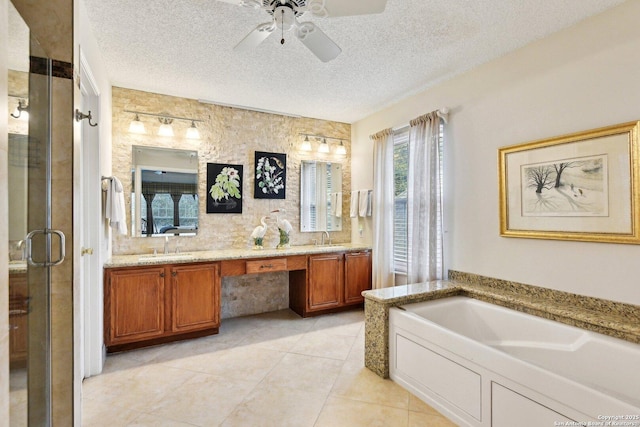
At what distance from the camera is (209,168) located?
151 inches

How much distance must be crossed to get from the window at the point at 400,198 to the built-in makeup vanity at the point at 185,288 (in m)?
0.75

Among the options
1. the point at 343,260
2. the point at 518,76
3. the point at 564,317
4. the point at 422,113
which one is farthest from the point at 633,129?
the point at 343,260

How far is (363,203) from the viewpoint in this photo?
4426 millimetres

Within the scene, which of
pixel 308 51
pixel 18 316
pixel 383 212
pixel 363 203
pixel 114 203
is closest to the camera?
pixel 18 316

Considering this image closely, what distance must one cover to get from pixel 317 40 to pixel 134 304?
9.19 feet

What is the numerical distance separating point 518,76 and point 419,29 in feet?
3.25

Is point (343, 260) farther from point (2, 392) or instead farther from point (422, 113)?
point (2, 392)

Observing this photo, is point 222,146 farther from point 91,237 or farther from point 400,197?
point 400,197

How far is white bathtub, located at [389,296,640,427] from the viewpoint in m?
1.49

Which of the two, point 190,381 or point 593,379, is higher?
point 593,379

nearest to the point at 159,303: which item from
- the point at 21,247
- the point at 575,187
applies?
the point at 21,247

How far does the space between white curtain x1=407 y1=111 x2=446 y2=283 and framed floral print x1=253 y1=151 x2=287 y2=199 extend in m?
1.73

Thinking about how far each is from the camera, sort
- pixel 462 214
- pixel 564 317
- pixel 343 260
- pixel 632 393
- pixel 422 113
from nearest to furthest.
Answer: pixel 632 393, pixel 564 317, pixel 462 214, pixel 422 113, pixel 343 260

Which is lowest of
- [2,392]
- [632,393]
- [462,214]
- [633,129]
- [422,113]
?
[632,393]
